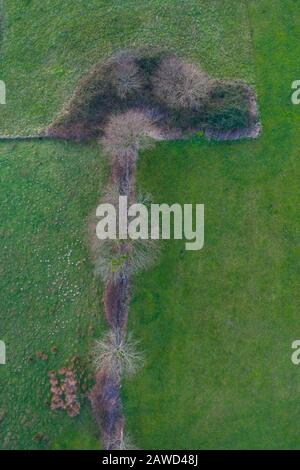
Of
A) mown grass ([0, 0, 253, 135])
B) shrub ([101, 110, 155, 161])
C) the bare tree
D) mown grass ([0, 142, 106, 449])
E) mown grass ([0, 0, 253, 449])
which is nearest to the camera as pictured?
mown grass ([0, 142, 106, 449])

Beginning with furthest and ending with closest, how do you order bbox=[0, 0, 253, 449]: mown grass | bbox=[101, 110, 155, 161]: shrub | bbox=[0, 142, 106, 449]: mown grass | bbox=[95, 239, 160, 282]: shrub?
bbox=[101, 110, 155, 161]: shrub, bbox=[0, 0, 253, 449]: mown grass, bbox=[95, 239, 160, 282]: shrub, bbox=[0, 142, 106, 449]: mown grass

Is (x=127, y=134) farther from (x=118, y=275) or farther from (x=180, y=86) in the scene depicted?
(x=118, y=275)

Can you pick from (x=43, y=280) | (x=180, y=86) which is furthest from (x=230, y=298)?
(x=180, y=86)

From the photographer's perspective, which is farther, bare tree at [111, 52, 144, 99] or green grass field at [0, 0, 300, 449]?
bare tree at [111, 52, 144, 99]

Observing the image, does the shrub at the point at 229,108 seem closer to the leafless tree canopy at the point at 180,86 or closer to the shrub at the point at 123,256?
the leafless tree canopy at the point at 180,86

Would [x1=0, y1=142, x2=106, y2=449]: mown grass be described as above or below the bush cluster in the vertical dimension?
below

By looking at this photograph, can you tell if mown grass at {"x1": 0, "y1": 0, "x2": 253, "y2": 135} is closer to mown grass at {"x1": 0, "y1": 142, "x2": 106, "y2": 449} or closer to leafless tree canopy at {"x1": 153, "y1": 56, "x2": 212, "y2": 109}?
leafless tree canopy at {"x1": 153, "y1": 56, "x2": 212, "y2": 109}

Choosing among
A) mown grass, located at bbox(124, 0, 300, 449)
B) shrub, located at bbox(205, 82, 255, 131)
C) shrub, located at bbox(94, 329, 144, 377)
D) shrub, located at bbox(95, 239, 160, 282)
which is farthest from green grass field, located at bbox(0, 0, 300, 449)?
shrub, located at bbox(205, 82, 255, 131)

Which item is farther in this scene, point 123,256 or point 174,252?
point 174,252
